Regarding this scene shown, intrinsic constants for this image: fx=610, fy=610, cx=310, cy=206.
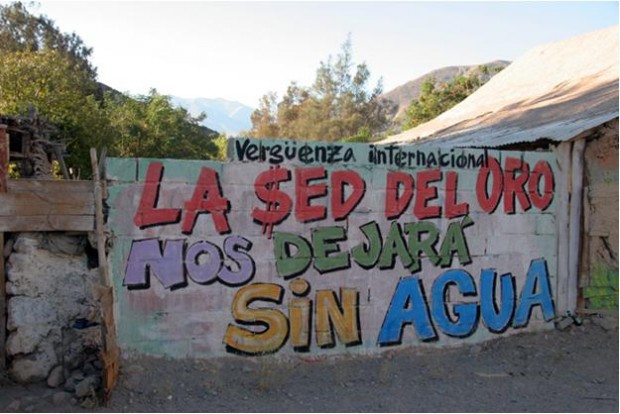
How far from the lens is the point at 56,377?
17.0 feet

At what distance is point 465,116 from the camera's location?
13164 millimetres

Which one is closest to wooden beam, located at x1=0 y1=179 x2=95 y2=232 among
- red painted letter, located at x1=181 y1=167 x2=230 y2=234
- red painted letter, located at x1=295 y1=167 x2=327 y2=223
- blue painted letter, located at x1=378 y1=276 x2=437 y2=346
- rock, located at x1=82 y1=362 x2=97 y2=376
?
red painted letter, located at x1=181 y1=167 x2=230 y2=234

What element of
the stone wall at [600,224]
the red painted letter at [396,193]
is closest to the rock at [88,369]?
the red painted letter at [396,193]

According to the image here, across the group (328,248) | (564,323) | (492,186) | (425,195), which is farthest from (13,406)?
(564,323)

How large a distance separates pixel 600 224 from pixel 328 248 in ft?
11.3

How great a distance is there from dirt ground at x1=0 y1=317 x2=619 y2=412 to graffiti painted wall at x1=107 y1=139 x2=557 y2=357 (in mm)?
183

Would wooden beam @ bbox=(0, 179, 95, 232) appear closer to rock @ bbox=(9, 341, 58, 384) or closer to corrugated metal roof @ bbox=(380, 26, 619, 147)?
rock @ bbox=(9, 341, 58, 384)

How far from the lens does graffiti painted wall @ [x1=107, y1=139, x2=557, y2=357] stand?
217 inches

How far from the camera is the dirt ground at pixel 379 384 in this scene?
5.07 m

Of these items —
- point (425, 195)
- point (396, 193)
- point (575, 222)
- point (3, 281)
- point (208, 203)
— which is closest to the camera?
point (3, 281)

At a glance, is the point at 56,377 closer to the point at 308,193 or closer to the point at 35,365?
the point at 35,365

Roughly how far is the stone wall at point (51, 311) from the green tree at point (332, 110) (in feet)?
99.5

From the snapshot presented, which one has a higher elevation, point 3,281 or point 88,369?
point 3,281

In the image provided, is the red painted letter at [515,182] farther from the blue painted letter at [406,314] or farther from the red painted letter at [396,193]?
the blue painted letter at [406,314]
